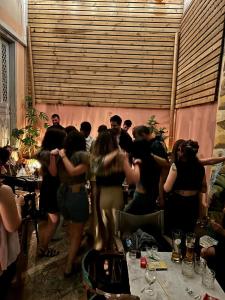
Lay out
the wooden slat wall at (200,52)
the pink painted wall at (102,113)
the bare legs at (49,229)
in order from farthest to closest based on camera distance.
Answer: the pink painted wall at (102,113), the wooden slat wall at (200,52), the bare legs at (49,229)

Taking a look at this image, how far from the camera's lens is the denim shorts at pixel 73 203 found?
128 inches

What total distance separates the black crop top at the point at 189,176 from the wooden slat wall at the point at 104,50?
5.32 m

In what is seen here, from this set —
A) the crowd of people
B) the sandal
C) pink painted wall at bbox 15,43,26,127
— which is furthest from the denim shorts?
pink painted wall at bbox 15,43,26,127

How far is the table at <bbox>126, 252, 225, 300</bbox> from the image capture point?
73.5 inches

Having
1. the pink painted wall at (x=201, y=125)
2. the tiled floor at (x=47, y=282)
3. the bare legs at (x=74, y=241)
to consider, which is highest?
the pink painted wall at (x=201, y=125)

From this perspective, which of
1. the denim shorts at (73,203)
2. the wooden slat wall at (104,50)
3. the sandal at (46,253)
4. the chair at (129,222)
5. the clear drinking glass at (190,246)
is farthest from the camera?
the wooden slat wall at (104,50)

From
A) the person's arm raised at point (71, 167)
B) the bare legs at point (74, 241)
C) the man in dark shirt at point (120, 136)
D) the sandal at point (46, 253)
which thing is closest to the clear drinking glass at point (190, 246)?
the person's arm raised at point (71, 167)

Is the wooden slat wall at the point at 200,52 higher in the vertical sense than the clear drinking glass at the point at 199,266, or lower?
higher

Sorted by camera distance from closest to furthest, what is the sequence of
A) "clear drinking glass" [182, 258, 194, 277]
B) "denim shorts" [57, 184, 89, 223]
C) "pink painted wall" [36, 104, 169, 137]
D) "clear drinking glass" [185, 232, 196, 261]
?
"clear drinking glass" [182, 258, 194, 277] → "clear drinking glass" [185, 232, 196, 261] → "denim shorts" [57, 184, 89, 223] → "pink painted wall" [36, 104, 169, 137]

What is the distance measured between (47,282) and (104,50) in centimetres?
663

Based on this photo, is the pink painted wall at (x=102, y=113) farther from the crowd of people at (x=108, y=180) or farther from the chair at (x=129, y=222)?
the chair at (x=129, y=222)

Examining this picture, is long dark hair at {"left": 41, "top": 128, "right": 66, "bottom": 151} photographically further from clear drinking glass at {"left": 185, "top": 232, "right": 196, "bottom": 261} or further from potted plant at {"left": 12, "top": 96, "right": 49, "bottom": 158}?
potted plant at {"left": 12, "top": 96, "right": 49, "bottom": 158}

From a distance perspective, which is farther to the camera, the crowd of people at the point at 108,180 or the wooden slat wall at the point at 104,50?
the wooden slat wall at the point at 104,50

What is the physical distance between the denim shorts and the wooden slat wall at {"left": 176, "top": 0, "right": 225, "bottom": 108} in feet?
10.1
